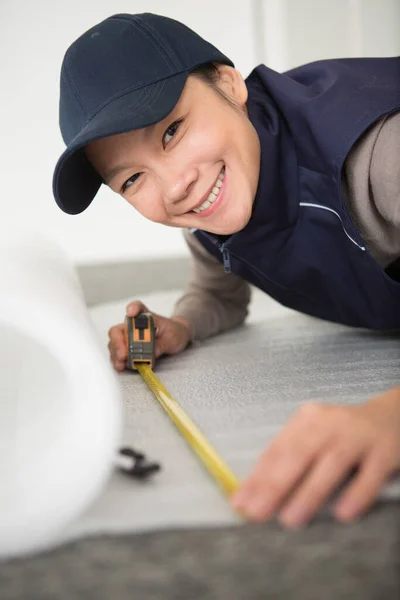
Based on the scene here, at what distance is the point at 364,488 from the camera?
638 mm

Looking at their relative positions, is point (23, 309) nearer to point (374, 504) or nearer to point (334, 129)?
point (374, 504)

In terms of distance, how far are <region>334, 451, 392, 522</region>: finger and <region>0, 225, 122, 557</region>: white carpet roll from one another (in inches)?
8.1

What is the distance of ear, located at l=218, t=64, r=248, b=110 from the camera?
130 cm

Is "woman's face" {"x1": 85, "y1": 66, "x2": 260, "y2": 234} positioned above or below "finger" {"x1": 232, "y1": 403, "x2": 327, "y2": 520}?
above

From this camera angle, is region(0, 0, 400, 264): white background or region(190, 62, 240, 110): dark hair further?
region(0, 0, 400, 264): white background

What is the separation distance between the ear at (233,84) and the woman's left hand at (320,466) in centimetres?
77

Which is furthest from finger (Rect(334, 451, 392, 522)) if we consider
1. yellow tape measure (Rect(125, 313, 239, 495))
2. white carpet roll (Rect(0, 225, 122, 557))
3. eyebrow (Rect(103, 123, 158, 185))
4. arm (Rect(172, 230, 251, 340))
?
arm (Rect(172, 230, 251, 340))

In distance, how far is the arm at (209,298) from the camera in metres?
1.68

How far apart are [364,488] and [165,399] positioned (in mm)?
492

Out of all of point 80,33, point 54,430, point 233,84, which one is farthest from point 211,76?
point 80,33

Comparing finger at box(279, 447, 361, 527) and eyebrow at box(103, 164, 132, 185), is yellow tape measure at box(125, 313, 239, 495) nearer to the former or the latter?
finger at box(279, 447, 361, 527)

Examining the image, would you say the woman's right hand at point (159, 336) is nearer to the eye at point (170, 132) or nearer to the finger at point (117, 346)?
the finger at point (117, 346)

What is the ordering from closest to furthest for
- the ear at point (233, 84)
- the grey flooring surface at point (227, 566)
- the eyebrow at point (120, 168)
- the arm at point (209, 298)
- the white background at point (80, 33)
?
the grey flooring surface at point (227, 566), the eyebrow at point (120, 168), the ear at point (233, 84), the arm at point (209, 298), the white background at point (80, 33)

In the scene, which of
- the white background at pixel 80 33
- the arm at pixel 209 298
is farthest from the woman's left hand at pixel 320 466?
the white background at pixel 80 33
